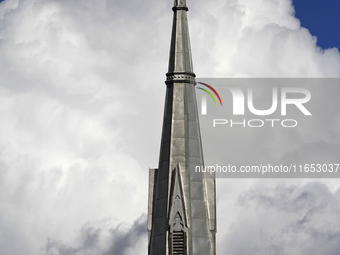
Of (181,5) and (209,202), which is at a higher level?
(181,5)

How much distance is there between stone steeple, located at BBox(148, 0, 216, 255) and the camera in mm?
89625

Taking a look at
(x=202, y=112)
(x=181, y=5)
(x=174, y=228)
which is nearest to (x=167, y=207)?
(x=174, y=228)

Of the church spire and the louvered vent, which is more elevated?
the church spire

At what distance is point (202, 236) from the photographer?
295 feet

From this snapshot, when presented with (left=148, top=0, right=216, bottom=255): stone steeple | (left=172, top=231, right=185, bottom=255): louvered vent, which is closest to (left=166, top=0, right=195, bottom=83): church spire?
(left=148, top=0, right=216, bottom=255): stone steeple

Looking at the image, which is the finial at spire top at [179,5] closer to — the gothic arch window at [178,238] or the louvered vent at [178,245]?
the gothic arch window at [178,238]

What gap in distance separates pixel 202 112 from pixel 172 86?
3.48m

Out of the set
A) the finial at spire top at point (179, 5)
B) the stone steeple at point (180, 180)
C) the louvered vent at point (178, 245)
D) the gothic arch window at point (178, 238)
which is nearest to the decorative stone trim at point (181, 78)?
the stone steeple at point (180, 180)

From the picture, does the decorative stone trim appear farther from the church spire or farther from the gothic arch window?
the gothic arch window

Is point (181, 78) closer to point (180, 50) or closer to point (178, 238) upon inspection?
point (180, 50)

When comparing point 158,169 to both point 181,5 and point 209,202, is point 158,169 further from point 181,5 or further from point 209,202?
point 181,5

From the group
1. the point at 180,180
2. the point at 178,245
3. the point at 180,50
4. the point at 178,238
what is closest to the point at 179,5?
the point at 180,50

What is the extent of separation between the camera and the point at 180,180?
90938 millimetres

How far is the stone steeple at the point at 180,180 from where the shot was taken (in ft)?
294
